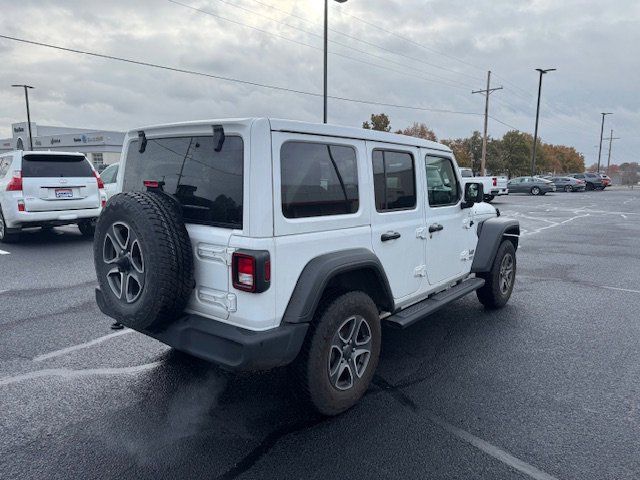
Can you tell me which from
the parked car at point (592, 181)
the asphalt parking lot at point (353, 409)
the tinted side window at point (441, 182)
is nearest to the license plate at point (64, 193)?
the asphalt parking lot at point (353, 409)

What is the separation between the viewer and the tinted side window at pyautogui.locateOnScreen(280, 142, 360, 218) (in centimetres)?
290

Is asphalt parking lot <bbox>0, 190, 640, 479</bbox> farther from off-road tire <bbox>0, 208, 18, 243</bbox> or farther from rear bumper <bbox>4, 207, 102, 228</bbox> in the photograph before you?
off-road tire <bbox>0, 208, 18, 243</bbox>

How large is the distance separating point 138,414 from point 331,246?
175cm

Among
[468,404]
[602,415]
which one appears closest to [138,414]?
[468,404]

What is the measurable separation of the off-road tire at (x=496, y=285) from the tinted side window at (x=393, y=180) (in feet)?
6.17

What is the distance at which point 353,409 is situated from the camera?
10.7ft

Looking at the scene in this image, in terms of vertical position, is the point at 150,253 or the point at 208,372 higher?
the point at 150,253

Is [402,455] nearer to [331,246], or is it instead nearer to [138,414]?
[331,246]

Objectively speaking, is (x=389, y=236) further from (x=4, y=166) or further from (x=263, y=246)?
(x=4, y=166)

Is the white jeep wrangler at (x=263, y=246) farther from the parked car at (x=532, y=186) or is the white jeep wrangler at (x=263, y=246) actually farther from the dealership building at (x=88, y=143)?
the dealership building at (x=88, y=143)

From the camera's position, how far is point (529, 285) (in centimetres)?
686

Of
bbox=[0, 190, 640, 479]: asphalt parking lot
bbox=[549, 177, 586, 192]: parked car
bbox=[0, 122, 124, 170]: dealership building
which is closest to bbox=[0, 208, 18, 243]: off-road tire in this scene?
bbox=[0, 190, 640, 479]: asphalt parking lot

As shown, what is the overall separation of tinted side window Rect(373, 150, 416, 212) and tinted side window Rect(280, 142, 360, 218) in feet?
0.91

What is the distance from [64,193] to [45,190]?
330 mm
